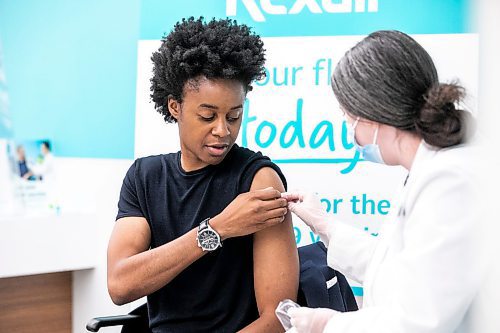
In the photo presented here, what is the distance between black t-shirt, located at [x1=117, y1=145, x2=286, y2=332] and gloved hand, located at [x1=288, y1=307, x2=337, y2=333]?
47cm

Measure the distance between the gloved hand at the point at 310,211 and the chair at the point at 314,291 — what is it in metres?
0.12

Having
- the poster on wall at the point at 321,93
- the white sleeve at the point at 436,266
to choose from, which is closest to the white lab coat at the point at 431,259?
the white sleeve at the point at 436,266

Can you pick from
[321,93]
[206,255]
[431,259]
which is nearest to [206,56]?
[206,255]

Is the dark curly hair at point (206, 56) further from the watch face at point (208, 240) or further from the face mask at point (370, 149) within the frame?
the face mask at point (370, 149)

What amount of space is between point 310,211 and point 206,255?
0.35m

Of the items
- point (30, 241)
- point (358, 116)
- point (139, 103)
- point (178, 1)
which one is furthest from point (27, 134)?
point (358, 116)

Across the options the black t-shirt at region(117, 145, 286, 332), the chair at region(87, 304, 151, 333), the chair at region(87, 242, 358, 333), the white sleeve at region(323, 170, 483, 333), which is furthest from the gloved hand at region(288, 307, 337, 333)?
the chair at region(87, 304, 151, 333)

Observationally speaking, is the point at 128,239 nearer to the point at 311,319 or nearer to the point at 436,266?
the point at 311,319

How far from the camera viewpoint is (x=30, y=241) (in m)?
3.40

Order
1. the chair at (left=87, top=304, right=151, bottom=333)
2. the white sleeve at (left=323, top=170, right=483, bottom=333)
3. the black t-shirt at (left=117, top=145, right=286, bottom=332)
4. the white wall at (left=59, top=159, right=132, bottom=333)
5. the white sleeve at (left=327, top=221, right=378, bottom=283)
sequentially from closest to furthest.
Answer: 1. the white sleeve at (left=323, top=170, right=483, bottom=333)
2. the white sleeve at (left=327, top=221, right=378, bottom=283)
3. the black t-shirt at (left=117, top=145, right=286, bottom=332)
4. the chair at (left=87, top=304, right=151, bottom=333)
5. the white wall at (left=59, top=159, right=132, bottom=333)

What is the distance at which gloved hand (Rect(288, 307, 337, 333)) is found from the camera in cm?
171

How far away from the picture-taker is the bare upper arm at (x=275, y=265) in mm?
2131

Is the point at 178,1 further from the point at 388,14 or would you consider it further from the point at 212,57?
the point at 212,57

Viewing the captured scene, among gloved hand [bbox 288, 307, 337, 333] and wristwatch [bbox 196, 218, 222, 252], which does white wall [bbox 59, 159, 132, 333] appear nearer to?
wristwatch [bbox 196, 218, 222, 252]
